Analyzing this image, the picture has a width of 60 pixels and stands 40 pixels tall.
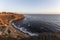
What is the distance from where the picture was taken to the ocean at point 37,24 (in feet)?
7.11

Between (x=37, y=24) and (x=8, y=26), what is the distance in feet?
1.55

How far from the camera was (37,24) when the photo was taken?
7.13ft

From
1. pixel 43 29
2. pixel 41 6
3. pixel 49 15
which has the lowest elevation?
pixel 43 29

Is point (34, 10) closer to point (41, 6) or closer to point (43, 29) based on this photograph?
point (41, 6)

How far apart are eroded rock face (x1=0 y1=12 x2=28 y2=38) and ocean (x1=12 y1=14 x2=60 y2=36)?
0.07 meters

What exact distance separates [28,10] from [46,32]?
1.53 feet

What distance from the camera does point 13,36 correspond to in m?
2.16

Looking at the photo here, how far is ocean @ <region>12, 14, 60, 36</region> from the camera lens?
2166mm

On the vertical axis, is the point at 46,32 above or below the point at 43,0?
below

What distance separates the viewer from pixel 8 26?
218 centimetres

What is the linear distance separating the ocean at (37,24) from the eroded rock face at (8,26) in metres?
0.07

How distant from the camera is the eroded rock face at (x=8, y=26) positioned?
216 centimetres

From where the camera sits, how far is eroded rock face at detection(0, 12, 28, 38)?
7.09ft

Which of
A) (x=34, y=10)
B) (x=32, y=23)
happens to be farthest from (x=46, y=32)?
(x=34, y=10)
